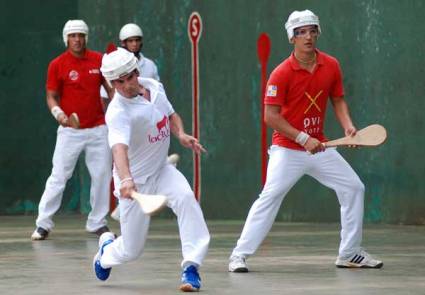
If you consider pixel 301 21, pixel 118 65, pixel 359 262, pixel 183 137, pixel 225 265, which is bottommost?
pixel 225 265

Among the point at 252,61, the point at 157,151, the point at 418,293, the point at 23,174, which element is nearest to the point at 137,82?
the point at 157,151

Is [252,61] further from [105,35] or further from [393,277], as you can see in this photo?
[393,277]

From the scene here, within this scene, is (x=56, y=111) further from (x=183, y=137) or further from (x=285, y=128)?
(x=183, y=137)

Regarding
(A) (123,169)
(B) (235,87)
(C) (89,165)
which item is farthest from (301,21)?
(B) (235,87)

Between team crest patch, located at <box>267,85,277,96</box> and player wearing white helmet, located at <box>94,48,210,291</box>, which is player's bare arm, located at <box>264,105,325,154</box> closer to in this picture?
team crest patch, located at <box>267,85,277,96</box>

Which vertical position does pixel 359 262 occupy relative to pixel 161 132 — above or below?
below

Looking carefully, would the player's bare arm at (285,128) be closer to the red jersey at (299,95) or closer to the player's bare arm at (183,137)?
the red jersey at (299,95)

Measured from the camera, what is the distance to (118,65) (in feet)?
34.2

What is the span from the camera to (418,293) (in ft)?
33.3

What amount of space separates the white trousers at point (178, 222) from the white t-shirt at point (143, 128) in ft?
0.31

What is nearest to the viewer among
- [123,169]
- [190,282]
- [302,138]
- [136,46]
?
[123,169]

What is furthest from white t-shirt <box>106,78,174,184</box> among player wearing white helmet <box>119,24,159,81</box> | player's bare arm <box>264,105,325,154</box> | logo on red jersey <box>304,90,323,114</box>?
player wearing white helmet <box>119,24,159,81</box>

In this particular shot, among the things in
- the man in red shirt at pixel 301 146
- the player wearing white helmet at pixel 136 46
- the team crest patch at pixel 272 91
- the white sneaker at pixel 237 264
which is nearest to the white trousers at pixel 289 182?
the man in red shirt at pixel 301 146

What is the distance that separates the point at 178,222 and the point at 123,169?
817 mm
